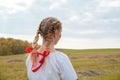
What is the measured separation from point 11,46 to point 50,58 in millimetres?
74617

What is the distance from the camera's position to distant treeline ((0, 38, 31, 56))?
76.9m

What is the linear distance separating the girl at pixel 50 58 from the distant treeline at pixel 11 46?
234ft

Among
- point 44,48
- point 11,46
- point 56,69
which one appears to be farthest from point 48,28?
point 11,46

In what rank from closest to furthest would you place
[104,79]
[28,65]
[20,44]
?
[28,65] → [104,79] → [20,44]

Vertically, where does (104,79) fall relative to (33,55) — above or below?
below

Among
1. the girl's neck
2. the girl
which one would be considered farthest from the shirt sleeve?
the girl's neck

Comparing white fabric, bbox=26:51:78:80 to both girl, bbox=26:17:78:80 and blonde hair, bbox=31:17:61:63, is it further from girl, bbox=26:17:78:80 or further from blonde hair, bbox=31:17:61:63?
blonde hair, bbox=31:17:61:63

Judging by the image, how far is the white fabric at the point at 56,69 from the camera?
437cm

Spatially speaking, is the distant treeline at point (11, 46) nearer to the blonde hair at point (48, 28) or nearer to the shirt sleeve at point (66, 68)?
the blonde hair at point (48, 28)

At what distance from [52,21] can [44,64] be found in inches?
17.7

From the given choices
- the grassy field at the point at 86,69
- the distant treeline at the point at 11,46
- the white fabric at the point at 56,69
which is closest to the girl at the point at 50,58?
the white fabric at the point at 56,69

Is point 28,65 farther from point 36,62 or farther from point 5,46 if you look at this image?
point 5,46

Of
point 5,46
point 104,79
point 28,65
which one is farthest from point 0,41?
point 28,65

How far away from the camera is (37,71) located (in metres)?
4.56
